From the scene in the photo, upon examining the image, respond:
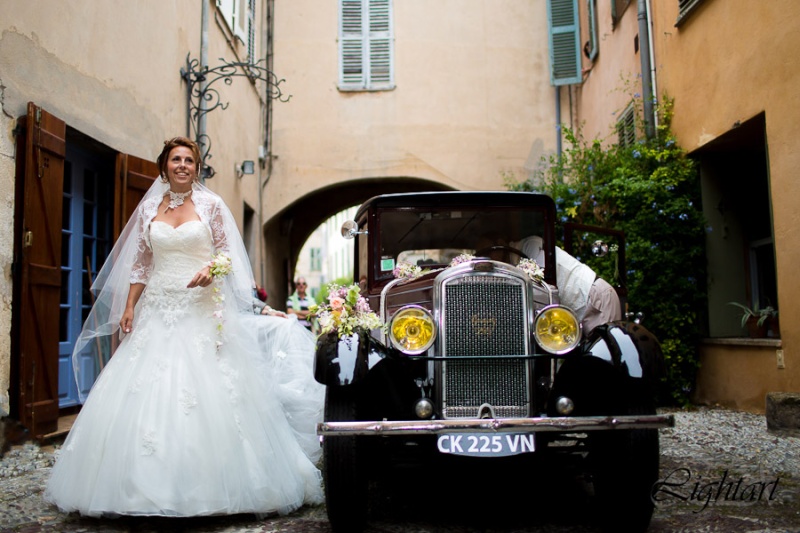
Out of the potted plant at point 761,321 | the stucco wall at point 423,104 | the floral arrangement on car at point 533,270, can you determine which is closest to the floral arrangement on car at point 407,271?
the floral arrangement on car at point 533,270

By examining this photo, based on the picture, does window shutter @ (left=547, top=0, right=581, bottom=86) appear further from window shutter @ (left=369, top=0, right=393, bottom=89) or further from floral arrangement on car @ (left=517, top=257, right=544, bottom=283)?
floral arrangement on car @ (left=517, top=257, right=544, bottom=283)

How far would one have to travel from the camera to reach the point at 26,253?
486 cm

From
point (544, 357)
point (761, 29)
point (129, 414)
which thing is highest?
point (761, 29)

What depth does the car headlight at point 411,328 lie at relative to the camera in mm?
3359

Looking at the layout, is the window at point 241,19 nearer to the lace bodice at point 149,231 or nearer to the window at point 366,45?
the window at point 366,45

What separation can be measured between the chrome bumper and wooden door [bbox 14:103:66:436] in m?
2.81

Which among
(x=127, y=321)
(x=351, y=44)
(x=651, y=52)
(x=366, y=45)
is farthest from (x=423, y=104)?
(x=127, y=321)

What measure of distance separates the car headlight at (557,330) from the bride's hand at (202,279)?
1633 mm

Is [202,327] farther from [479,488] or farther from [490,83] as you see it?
[490,83]

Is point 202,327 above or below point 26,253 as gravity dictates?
below

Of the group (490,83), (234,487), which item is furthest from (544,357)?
(490,83)

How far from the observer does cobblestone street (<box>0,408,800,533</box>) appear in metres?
3.35

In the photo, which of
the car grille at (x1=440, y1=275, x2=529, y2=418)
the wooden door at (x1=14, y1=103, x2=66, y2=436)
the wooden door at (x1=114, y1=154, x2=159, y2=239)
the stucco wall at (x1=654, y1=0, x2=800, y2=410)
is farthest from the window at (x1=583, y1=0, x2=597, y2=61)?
the car grille at (x1=440, y1=275, x2=529, y2=418)

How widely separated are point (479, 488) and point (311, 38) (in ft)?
30.9
